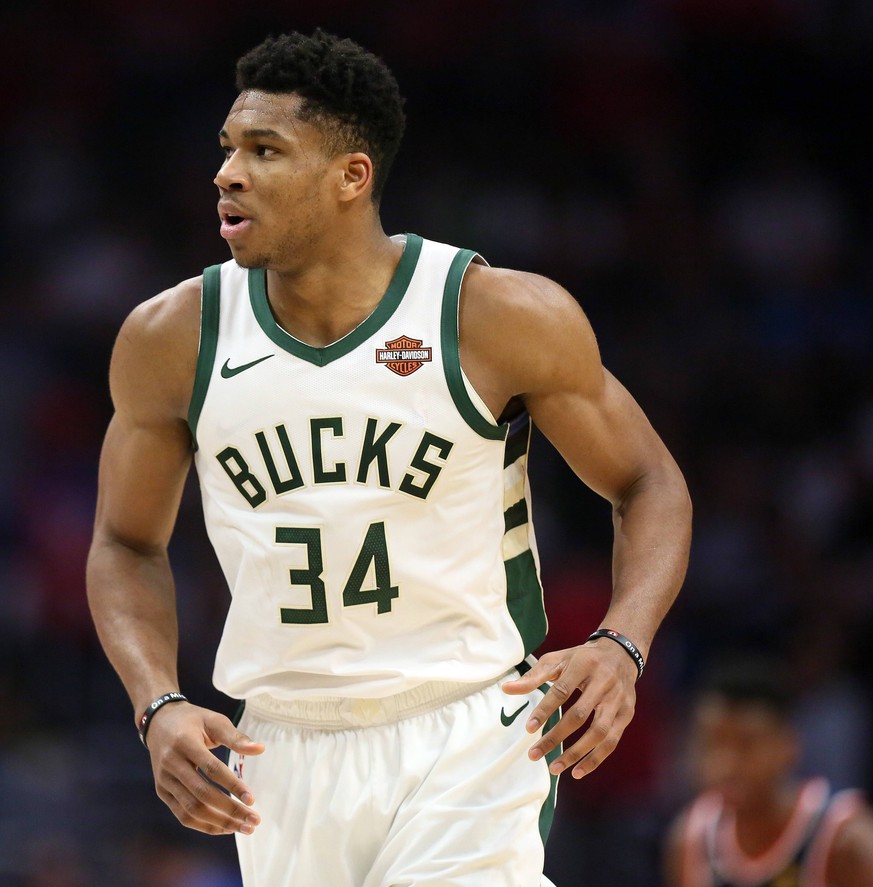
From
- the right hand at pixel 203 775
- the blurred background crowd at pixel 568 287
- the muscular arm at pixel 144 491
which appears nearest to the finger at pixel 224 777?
the right hand at pixel 203 775

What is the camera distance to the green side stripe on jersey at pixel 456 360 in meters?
3.41

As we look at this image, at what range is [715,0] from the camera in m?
10.6

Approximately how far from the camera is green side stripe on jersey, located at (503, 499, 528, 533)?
11.8 ft

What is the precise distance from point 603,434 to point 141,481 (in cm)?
111

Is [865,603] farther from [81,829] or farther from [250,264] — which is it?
[250,264]

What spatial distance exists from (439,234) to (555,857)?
435 centimetres

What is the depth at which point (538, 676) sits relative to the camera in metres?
3.05

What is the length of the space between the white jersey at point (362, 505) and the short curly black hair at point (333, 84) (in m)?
0.37

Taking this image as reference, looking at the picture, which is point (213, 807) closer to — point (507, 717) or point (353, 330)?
point (507, 717)

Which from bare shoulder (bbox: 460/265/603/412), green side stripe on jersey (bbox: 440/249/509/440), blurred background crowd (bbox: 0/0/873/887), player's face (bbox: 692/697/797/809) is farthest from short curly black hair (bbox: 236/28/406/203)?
blurred background crowd (bbox: 0/0/873/887)

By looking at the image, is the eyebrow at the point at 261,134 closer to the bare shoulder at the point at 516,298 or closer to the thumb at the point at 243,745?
the bare shoulder at the point at 516,298

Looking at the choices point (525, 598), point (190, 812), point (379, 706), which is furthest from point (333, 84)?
point (190, 812)

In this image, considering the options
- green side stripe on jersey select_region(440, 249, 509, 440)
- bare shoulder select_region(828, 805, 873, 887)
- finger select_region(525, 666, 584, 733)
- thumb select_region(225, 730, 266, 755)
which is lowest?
bare shoulder select_region(828, 805, 873, 887)

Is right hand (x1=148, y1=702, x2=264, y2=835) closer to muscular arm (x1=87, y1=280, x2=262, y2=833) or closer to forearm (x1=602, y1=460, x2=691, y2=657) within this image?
muscular arm (x1=87, y1=280, x2=262, y2=833)
